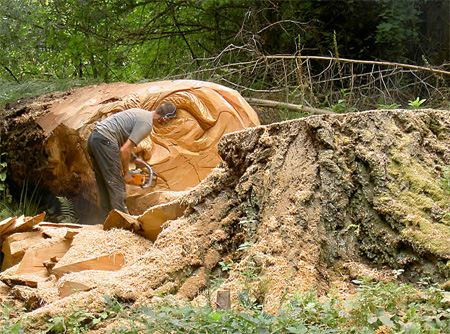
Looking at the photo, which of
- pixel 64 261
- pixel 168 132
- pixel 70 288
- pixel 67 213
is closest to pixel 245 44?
pixel 168 132

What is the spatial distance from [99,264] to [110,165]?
297 centimetres

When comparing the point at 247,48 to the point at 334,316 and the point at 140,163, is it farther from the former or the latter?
the point at 334,316

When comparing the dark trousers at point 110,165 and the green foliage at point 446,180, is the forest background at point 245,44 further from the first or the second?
the green foliage at point 446,180

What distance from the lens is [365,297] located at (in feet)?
9.00

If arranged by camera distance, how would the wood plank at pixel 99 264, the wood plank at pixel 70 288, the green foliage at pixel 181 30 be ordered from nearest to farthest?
the wood plank at pixel 70 288 → the wood plank at pixel 99 264 → the green foliage at pixel 181 30

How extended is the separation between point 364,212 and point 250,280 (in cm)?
76

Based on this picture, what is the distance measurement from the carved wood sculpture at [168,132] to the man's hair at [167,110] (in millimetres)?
145

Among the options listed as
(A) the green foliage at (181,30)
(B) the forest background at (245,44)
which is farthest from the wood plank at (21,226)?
(A) the green foliage at (181,30)

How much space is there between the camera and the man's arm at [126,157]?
7504 millimetres

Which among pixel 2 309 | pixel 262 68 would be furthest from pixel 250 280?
pixel 262 68

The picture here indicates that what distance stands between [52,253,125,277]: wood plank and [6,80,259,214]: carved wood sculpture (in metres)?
3.12

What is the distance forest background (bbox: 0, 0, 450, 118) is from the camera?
9852 mm

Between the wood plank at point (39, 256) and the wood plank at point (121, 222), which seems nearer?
the wood plank at point (121, 222)

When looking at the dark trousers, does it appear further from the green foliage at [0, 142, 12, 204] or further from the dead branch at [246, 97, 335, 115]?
the dead branch at [246, 97, 335, 115]
